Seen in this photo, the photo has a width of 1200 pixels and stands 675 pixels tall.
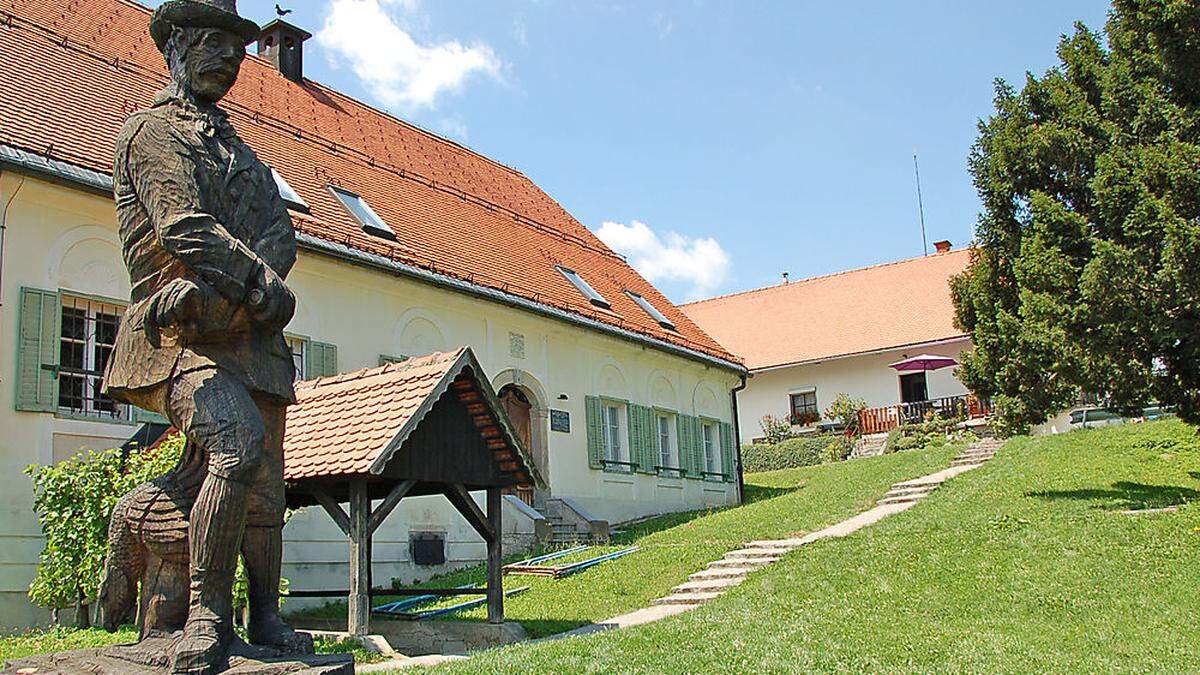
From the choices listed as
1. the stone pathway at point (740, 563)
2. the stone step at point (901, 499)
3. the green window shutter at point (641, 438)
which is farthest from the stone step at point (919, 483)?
the green window shutter at point (641, 438)

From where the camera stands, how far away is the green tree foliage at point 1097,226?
15.1m

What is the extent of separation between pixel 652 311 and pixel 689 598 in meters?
13.9

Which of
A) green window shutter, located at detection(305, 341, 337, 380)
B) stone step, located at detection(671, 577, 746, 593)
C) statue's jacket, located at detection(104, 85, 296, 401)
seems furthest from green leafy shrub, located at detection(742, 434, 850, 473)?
statue's jacket, located at detection(104, 85, 296, 401)

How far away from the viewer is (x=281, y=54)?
2297cm

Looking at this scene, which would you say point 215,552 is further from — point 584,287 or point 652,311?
point 652,311

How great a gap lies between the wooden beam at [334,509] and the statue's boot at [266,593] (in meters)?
5.62

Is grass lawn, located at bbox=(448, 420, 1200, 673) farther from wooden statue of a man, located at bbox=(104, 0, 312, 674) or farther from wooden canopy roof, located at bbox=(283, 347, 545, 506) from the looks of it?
wooden statue of a man, located at bbox=(104, 0, 312, 674)

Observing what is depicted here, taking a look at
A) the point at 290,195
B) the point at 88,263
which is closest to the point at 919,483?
the point at 290,195

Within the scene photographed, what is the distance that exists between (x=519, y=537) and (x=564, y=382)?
3679 mm

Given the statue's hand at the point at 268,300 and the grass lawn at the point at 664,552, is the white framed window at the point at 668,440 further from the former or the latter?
the statue's hand at the point at 268,300

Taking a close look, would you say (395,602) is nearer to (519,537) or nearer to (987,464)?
(519,537)

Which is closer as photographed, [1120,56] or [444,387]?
[444,387]

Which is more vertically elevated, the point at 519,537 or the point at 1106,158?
the point at 1106,158

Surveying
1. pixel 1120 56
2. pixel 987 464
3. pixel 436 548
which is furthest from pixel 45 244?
pixel 987 464
